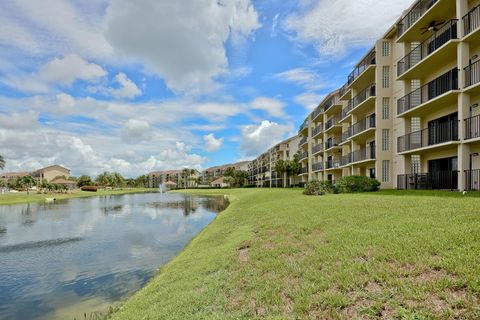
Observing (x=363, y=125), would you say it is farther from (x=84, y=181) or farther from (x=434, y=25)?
(x=84, y=181)

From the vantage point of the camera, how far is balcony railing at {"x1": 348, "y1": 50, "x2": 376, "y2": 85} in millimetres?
30891

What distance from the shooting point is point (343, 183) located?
2711 centimetres

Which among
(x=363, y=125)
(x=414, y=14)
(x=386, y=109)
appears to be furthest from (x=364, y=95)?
(x=414, y=14)

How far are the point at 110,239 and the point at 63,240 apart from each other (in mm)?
3275

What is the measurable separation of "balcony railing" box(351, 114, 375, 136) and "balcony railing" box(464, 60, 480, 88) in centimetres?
1209

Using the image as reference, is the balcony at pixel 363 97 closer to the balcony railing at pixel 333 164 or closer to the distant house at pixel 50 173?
the balcony railing at pixel 333 164

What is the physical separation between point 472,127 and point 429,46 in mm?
8401

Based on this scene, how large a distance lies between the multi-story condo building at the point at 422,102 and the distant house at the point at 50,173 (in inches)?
6567

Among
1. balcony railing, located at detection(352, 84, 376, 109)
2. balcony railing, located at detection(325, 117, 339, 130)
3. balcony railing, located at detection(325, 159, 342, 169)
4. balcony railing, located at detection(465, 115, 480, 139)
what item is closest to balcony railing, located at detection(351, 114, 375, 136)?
balcony railing, located at detection(352, 84, 376, 109)

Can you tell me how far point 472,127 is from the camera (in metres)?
17.9

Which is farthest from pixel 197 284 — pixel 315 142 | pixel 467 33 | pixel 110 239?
pixel 315 142

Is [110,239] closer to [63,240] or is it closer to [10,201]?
[63,240]

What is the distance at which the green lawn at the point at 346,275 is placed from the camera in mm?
5047

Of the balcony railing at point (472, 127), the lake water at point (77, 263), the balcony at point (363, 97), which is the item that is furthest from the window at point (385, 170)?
the lake water at point (77, 263)
